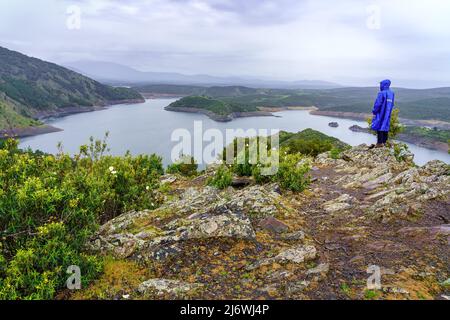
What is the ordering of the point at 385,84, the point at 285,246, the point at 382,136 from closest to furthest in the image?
the point at 285,246 → the point at 385,84 → the point at 382,136

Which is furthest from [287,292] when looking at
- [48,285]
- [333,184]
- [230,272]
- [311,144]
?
[311,144]

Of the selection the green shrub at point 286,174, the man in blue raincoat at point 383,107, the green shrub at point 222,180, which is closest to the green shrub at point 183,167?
the green shrub at point 222,180

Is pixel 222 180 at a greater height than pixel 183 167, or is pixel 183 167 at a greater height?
pixel 222 180

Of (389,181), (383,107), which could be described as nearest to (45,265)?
(389,181)

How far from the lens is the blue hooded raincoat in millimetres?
17828

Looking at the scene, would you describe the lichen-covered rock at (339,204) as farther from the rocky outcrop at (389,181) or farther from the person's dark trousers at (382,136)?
the person's dark trousers at (382,136)

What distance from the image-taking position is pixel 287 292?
214 inches

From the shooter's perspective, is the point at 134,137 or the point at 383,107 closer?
the point at 383,107

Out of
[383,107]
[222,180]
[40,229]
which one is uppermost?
[383,107]

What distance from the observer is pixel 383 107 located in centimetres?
1825

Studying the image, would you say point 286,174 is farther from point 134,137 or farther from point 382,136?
point 134,137

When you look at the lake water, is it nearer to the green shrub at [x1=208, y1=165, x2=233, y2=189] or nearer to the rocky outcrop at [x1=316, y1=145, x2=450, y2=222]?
the rocky outcrop at [x1=316, y1=145, x2=450, y2=222]
